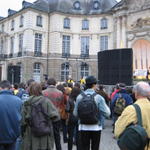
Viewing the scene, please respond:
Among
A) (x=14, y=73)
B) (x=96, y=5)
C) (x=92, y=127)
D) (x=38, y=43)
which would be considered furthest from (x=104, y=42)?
(x=92, y=127)

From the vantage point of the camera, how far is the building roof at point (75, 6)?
40094 millimetres

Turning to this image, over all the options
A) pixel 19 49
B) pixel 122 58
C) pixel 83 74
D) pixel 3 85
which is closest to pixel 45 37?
pixel 19 49

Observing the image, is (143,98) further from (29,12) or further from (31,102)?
(29,12)

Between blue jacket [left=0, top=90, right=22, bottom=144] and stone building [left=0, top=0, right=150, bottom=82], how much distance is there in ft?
99.9

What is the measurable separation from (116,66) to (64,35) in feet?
79.3

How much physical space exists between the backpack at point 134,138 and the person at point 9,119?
2218 mm

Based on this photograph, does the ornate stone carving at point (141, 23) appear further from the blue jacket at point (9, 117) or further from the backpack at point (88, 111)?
the blue jacket at point (9, 117)

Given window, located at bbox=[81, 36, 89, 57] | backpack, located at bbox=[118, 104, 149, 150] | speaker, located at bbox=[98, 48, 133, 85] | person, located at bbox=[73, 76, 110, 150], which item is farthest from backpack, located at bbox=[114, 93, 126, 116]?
window, located at bbox=[81, 36, 89, 57]

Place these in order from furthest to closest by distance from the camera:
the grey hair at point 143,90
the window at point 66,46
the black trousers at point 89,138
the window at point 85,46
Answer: the window at point 85,46, the window at point 66,46, the black trousers at point 89,138, the grey hair at point 143,90

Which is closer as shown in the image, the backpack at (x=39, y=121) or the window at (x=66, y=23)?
the backpack at (x=39, y=121)

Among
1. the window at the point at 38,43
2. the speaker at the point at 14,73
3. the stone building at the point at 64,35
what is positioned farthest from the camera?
the window at the point at 38,43

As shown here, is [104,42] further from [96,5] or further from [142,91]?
[142,91]

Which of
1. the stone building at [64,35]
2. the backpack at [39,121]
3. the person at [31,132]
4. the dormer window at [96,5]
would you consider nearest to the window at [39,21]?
the stone building at [64,35]

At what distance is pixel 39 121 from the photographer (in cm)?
482
